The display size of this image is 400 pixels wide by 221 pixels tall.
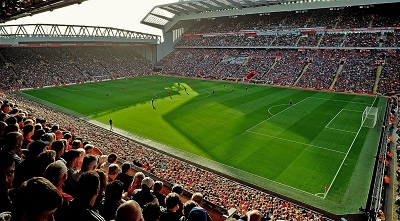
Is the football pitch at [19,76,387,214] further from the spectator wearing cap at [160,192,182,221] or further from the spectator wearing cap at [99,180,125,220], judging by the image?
the spectator wearing cap at [99,180,125,220]

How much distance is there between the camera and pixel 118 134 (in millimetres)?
26516

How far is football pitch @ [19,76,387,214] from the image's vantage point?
18.2m

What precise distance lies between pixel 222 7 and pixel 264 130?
174 ft

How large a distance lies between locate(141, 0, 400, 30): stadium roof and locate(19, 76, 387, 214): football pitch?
24541 mm

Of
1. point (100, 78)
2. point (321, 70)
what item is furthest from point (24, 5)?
point (100, 78)

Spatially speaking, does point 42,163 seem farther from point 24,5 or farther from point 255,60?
point 255,60

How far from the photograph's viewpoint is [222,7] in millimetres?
71875

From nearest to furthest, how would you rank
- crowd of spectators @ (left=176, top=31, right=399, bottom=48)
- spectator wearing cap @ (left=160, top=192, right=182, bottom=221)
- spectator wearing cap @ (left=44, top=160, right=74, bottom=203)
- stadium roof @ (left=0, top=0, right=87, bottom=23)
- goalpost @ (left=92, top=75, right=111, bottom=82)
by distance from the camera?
spectator wearing cap @ (left=44, top=160, right=74, bottom=203), spectator wearing cap @ (left=160, top=192, right=182, bottom=221), stadium roof @ (left=0, top=0, right=87, bottom=23), crowd of spectators @ (left=176, top=31, right=399, bottom=48), goalpost @ (left=92, top=75, right=111, bottom=82)

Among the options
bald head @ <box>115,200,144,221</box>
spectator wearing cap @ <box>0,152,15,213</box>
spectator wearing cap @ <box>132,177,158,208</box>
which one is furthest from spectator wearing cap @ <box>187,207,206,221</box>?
spectator wearing cap @ <box>0,152,15,213</box>

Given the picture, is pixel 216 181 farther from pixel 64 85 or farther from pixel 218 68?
pixel 218 68

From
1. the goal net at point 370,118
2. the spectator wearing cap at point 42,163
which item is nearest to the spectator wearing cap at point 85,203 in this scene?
the spectator wearing cap at point 42,163

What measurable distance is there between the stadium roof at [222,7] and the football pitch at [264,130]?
966 inches

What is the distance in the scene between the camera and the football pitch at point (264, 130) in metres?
18.2

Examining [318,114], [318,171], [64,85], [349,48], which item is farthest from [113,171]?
[349,48]
